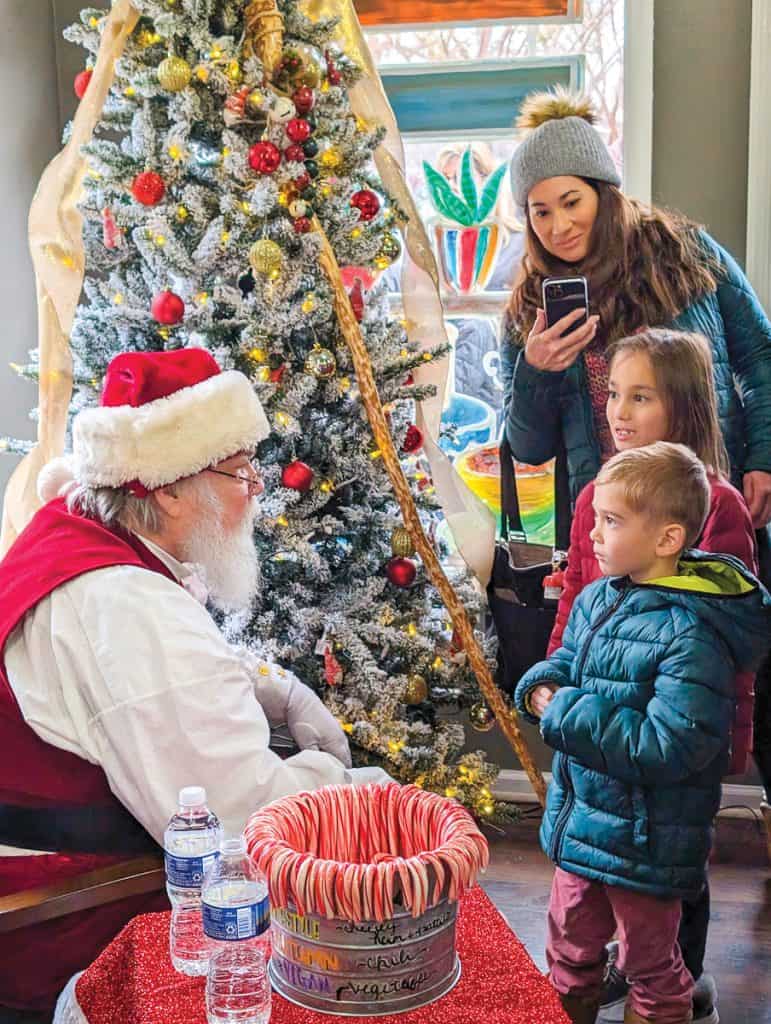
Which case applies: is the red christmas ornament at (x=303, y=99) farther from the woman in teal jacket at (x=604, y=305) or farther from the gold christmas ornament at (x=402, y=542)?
the gold christmas ornament at (x=402, y=542)

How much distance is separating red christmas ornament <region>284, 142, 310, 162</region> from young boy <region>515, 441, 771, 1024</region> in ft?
3.44

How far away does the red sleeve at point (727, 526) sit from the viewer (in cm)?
220

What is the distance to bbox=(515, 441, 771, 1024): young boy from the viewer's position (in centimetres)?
182

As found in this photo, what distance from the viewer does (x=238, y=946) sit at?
107 cm

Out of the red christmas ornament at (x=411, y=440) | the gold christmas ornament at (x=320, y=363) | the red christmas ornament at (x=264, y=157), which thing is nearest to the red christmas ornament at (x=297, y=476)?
the gold christmas ornament at (x=320, y=363)

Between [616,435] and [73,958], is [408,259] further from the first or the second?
[73,958]

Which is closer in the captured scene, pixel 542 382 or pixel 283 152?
pixel 283 152

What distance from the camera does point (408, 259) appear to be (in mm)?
2801

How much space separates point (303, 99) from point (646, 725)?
1.54 metres

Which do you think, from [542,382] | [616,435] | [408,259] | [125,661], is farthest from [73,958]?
[408,259]

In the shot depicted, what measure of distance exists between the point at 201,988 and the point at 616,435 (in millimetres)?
1458

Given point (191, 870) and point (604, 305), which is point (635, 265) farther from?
point (191, 870)

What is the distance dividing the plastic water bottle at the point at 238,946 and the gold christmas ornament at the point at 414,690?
152 centimetres

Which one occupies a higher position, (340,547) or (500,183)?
(500,183)
